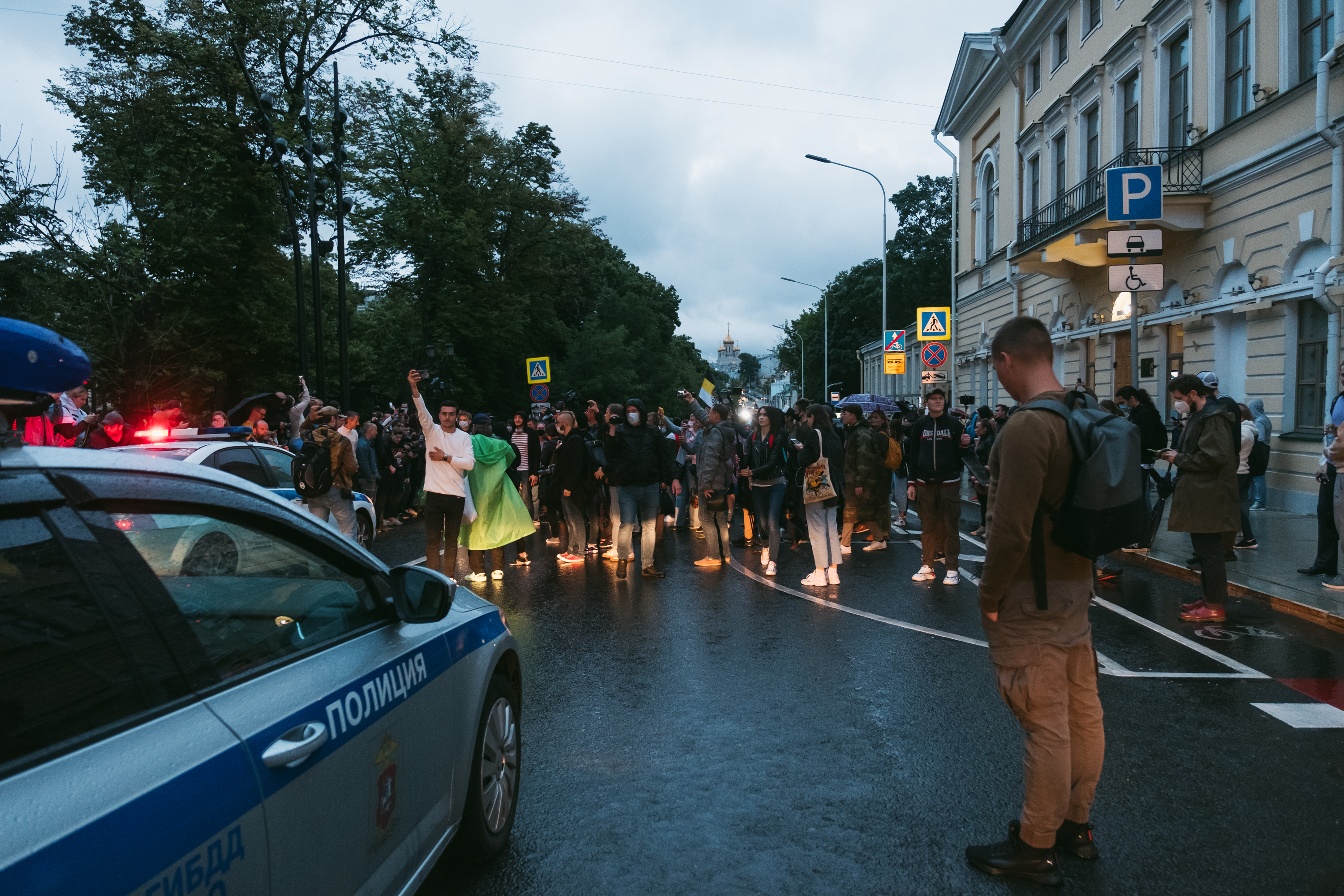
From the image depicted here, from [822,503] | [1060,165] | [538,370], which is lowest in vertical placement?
[822,503]

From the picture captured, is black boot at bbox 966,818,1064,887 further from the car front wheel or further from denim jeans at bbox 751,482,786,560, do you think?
denim jeans at bbox 751,482,786,560

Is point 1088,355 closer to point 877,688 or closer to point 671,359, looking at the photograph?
point 877,688

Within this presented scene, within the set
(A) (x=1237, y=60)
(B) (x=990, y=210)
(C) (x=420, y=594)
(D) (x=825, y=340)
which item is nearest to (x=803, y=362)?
(D) (x=825, y=340)

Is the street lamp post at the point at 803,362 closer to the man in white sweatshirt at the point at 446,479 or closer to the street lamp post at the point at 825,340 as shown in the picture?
the street lamp post at the point at 825,340

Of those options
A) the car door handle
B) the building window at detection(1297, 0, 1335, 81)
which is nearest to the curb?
the car door handle

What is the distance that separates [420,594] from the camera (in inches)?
121

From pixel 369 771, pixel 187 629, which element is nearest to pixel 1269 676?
pixel 369 771

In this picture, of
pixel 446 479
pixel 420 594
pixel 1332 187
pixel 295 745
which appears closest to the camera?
pixel 295 745

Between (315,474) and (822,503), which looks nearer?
(315,474)

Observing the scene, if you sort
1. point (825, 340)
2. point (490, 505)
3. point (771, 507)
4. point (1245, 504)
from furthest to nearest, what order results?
1. point (825, 340)
2. point (1245, 504)
3. point (771, 507)
4. point (490, 505)

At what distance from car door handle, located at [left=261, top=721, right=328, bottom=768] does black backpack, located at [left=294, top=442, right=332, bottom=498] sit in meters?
7.72

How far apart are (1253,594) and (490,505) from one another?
7.19 metres

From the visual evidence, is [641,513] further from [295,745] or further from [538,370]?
[538,370]

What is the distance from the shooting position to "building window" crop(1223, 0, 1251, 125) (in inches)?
661
